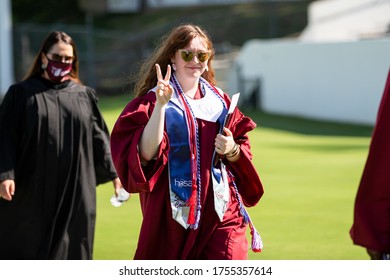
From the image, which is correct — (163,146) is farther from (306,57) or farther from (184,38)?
(306,57)

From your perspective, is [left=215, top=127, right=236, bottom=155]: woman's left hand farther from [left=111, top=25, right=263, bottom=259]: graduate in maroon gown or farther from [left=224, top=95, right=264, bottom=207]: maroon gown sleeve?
[left=224, top=95, right=264, bottom=207]: maroon gown sleeve

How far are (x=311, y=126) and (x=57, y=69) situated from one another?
16375 mm

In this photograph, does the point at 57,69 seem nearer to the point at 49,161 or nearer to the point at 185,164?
the point at 49,161

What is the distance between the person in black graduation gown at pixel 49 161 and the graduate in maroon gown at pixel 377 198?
13.4 ft

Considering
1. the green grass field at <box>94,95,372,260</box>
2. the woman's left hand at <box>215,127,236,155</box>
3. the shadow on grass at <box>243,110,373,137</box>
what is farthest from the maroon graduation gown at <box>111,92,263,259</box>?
the shadow on grass at <box>243,110,373,137</box>

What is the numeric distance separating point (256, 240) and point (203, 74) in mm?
1052

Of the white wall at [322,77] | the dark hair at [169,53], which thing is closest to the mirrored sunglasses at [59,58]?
the dark hair at [169,53]

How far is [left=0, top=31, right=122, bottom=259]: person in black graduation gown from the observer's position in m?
8.04

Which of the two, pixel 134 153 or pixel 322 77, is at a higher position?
pixel 134 153

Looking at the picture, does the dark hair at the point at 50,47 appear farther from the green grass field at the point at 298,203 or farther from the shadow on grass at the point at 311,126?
the shadow on grass at the point at 311,126

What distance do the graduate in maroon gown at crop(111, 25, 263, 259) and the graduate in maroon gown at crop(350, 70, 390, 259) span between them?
1634mm

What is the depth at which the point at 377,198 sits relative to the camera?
4312 mm

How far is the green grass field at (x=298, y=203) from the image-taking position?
995 centimetres

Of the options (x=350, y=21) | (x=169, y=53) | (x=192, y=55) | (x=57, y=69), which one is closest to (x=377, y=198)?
(x=192, y=55)
